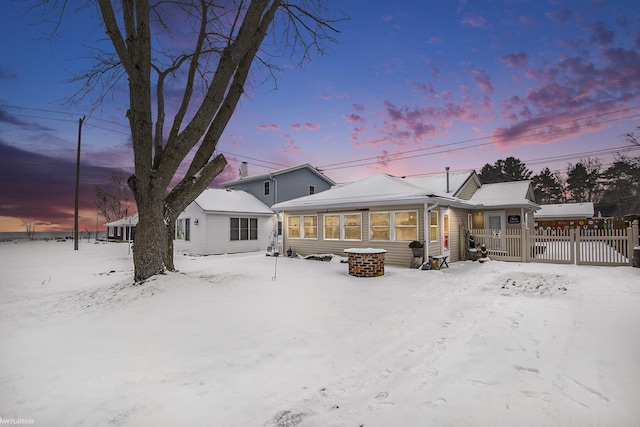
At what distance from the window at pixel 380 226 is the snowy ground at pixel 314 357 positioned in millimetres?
5948

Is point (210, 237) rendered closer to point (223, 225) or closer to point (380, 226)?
point (223, 225)

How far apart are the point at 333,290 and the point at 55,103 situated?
9384mm

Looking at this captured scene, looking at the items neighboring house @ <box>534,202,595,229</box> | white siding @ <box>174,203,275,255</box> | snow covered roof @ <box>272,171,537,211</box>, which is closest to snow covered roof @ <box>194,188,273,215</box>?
white siding @ <box>174,203,275,255</box>

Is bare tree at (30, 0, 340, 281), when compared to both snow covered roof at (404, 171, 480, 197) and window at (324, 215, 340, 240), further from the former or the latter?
snow covered roof at (404, 171, 480, 197)

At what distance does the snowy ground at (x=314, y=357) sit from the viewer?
2732mm

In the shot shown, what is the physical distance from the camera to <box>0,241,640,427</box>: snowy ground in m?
2.73

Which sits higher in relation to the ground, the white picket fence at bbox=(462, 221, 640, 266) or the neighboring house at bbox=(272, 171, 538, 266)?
the neighboring house at bbox=(272, 171, 538, 266)

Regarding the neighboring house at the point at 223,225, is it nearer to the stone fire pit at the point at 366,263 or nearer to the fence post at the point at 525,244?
the stone fire pit at the point at 366,263

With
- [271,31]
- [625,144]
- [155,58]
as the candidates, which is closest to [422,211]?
[271,31]

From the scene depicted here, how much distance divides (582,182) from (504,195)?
4198 cm

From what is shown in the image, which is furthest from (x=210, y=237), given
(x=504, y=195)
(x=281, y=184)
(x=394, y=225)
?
(x=504, y=195)

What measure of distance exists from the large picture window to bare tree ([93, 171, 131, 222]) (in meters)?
43.6

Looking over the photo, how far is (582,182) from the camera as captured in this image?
4762cm

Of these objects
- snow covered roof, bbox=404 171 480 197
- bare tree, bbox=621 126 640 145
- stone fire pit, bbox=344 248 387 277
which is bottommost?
stone fire pit, bbox=344 248 387 277
